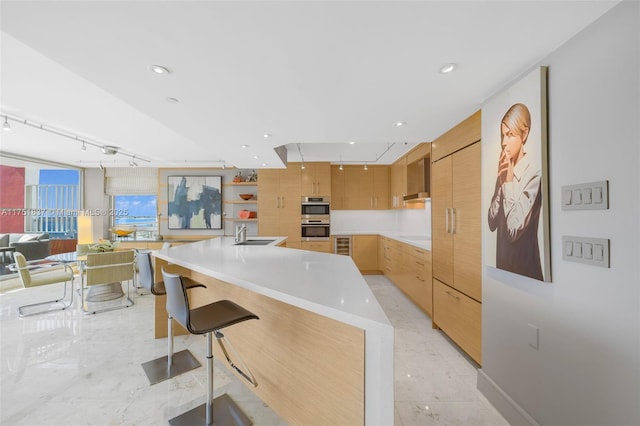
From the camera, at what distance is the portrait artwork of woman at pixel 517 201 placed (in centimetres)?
151

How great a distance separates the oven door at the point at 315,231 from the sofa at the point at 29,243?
18.9 ft

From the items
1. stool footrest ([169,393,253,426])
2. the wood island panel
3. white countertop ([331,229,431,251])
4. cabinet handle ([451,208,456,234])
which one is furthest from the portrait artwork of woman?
stool footrest ([169,393,253,426])

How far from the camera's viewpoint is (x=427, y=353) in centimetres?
254

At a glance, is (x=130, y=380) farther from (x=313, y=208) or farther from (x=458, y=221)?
(x=313, y=208)

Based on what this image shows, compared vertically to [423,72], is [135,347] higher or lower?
lower

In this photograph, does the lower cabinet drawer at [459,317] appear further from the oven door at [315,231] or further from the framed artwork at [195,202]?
the framed artwork at [195,202]

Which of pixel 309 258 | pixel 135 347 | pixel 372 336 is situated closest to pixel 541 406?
pixel 372 336

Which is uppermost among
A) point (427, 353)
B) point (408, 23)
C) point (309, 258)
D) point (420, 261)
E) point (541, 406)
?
point (408, 23)

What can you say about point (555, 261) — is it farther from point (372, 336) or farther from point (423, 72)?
point (423, 72)

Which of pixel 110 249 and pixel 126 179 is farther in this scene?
pixel 126 179

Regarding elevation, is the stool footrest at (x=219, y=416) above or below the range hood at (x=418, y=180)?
below

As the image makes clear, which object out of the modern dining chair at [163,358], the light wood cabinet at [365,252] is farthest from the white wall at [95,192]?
the light wood cabinet at [365,252]

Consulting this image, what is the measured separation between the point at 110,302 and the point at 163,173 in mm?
3374

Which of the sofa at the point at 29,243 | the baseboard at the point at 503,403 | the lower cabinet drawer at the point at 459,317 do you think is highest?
the sofa at the point at 29,243
